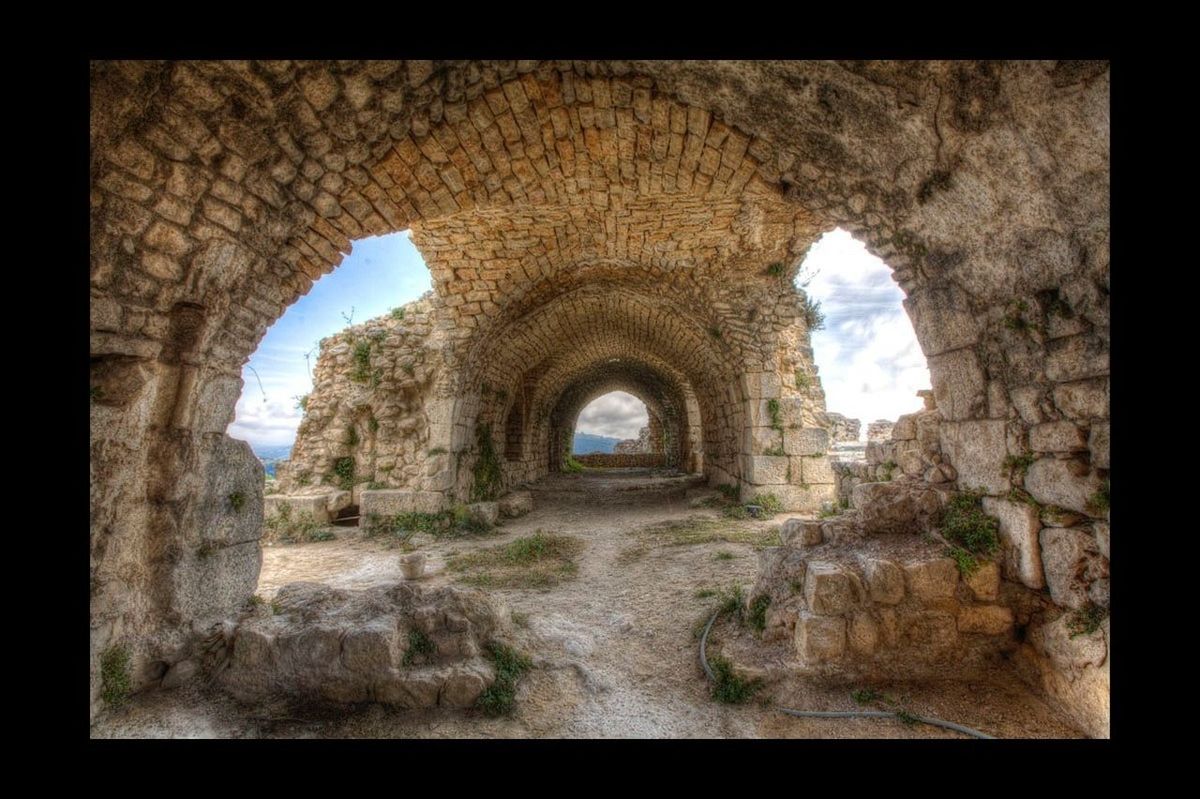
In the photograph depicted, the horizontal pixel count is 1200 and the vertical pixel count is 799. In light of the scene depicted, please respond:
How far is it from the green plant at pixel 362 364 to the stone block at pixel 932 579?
7805 millimetres

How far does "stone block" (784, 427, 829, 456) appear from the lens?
26.8 ft

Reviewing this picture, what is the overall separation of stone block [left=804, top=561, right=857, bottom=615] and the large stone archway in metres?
0.98

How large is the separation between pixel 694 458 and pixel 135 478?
14299 mm

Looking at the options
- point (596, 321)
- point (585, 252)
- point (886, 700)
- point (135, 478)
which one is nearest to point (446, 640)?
point (135, 478)

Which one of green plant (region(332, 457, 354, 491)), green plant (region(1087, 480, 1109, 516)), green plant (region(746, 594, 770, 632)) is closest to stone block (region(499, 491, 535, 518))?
green plant (region(332, 457, 354, 491))

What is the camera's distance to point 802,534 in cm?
342

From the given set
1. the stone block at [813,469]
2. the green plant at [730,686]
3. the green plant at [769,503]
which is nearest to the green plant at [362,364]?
the green plant at [769,503]

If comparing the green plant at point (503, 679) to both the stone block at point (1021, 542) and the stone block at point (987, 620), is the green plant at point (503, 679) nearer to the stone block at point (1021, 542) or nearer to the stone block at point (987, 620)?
the stone block at point (987, 620)

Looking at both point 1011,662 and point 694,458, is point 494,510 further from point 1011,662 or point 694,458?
point 694,458

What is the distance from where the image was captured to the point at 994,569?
2797 millimetres

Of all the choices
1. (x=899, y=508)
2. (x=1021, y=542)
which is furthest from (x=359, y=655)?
(x=1021, y=542)

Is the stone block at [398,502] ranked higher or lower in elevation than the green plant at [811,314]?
lower

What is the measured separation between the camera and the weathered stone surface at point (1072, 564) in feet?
7.93

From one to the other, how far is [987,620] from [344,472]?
8.25 metres
